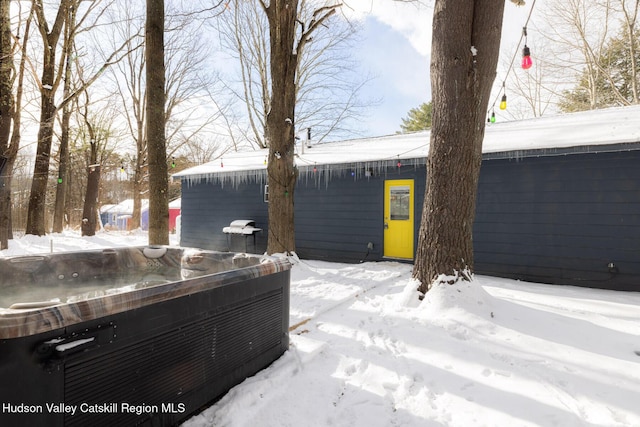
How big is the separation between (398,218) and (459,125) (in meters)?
3.60

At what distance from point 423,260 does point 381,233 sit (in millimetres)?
3464

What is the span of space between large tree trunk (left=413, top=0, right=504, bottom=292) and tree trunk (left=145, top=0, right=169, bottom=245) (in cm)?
359

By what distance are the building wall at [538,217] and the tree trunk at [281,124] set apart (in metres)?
1.70

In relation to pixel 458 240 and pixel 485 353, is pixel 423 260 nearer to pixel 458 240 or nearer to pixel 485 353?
pixel 458 240

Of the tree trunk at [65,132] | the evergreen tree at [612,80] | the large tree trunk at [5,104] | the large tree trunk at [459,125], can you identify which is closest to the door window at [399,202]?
the large tree trunk at [459,125]

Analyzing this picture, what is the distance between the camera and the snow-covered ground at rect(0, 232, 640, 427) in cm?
187

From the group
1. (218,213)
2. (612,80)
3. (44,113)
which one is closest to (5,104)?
(44,113)

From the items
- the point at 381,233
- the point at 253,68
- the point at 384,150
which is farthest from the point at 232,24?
the point at 381,233

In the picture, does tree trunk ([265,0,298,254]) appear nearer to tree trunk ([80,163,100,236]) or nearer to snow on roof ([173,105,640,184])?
snow on roof ([173,105,640,184])

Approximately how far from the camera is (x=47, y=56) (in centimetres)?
907

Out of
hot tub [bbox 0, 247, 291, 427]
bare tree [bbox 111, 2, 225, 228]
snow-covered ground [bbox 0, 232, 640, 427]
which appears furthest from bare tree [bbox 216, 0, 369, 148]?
hot tub [bbox 0, 247, 291, 427]

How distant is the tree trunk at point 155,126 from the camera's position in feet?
15.1

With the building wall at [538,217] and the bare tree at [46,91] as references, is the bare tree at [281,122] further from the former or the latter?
the bare tree at [46,91]

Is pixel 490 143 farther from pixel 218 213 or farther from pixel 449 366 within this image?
pixel 218 213
